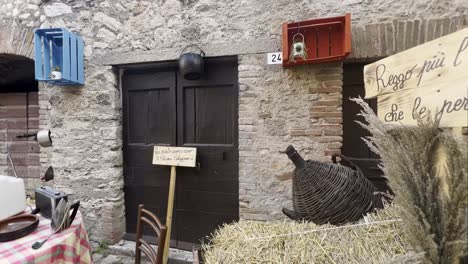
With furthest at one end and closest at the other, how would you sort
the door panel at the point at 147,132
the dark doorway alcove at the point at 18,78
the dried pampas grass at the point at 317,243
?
the dark doorway alcove at the point at 18,78 → the door panel at the point at 147,132 → the dried pampas grass at the point at 317,243

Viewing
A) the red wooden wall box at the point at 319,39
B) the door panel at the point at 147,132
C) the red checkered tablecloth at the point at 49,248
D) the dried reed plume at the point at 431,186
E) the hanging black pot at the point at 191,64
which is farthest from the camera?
the door panel at the point at 147,132

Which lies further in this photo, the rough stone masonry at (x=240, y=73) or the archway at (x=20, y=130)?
the archway at (x=20, y=130)

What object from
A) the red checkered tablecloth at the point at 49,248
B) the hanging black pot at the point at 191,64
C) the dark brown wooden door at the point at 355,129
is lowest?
the red checkered tablecloth at the point at 49,248

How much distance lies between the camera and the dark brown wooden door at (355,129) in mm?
2242

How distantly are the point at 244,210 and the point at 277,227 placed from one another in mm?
1079

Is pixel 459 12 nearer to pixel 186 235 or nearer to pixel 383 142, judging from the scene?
pixel 383 142

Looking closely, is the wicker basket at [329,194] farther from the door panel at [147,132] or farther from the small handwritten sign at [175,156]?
the door panel at [147,132]

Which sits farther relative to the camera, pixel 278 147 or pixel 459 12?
pixel 278 147

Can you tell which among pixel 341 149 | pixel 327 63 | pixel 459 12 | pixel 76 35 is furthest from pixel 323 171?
pixel 76 35

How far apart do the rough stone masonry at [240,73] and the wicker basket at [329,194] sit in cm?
71

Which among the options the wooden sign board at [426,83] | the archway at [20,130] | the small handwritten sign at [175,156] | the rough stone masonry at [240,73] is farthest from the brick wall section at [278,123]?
the archway at [20,130]

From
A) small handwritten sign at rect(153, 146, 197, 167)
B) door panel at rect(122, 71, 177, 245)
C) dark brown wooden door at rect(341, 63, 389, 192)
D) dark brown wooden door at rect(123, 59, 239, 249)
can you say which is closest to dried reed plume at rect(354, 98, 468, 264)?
dark brown wooden door at rect(341, 63, 389, 192)

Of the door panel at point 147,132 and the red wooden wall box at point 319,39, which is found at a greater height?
the red wooden wall box at point 319,39

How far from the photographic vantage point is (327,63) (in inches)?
86.0
